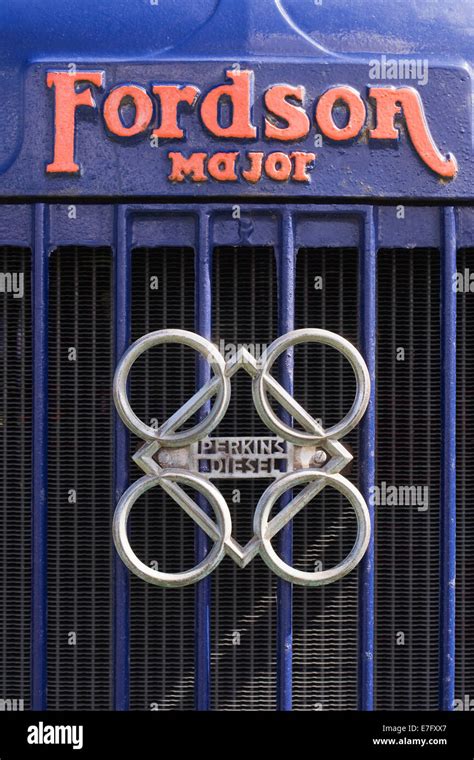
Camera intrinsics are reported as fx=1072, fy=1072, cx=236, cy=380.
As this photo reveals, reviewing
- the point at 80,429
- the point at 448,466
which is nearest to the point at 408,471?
the point at 448,466

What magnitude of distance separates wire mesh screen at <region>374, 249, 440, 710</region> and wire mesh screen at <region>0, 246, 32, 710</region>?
1.42 metres

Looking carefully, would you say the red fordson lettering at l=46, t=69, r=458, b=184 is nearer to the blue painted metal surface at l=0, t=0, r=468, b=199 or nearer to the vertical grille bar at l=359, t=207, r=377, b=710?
the blue painted metal surface at l=0, t=0, r=468, b=199

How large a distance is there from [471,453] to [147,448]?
1335 mm

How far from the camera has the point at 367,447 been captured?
4.25 meters

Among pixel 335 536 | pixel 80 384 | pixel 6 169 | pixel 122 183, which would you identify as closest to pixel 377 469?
pixel 335 536

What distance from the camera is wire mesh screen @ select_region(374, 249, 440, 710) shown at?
4312 mm

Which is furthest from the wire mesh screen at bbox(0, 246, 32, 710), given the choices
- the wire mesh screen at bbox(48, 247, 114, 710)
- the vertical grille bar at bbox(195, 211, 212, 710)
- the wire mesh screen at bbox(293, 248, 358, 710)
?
the wire mesh screen at bbox(293, 248, 358, 710)

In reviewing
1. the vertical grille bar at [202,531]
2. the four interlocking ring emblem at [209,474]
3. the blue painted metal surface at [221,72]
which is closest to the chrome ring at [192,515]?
the four interlocking ring emblem at [209,474]

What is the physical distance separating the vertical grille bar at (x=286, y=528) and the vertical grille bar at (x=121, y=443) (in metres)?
0.60

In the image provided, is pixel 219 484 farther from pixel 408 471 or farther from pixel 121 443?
pixel 408 471

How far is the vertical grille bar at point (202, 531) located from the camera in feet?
13.8

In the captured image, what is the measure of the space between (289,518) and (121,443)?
0.72 metres

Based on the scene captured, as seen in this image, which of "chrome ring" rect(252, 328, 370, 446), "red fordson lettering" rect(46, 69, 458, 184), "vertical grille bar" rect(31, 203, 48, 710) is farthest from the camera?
"vertical grille bar" rect(31, 203, 48, 710)
